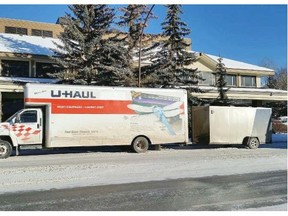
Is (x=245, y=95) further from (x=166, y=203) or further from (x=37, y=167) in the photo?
(x=166, y=203)

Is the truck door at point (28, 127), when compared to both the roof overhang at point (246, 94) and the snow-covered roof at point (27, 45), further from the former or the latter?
the roof overhang at point (246, 94)

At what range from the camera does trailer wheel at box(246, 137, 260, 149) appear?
20.8 meters

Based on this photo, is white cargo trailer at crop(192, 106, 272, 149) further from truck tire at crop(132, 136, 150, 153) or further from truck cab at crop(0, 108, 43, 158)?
truck cab at crop(0, 108, 43, 158)

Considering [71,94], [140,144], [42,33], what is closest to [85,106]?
[71,94]

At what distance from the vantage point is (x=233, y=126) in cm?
2077

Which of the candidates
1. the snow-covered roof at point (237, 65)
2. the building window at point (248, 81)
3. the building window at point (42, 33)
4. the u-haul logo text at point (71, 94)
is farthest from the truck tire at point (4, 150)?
the building window at point (42, 33)

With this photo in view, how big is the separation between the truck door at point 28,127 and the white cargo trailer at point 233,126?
8616 millimetres

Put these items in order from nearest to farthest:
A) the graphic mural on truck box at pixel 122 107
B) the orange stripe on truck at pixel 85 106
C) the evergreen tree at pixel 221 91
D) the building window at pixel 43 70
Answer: the orange stripe on truck at pixel 85 106, the graphic mural on truck box at pixel 122 107, the building window at pixel 43 70, the evergreen tree at pixel 221 91

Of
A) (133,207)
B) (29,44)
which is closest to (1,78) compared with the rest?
(29,44)

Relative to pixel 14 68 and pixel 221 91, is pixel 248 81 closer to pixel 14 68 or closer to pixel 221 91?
pixel 221 91

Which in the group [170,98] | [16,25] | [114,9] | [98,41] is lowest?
[170,98]

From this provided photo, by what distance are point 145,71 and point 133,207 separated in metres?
20.3

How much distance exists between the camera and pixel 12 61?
27.5m

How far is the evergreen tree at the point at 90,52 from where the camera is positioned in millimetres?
25562
